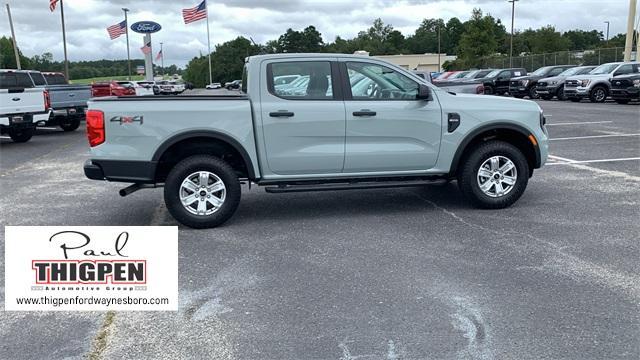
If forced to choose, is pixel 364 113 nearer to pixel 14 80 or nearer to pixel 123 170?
pixel 123 170

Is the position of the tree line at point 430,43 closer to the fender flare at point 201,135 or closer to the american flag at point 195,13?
the american flag at point 195,13

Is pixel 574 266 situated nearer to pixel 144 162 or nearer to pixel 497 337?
pixel 497 337

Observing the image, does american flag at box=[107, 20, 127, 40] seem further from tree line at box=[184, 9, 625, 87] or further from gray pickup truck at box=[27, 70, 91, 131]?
gray pickup truck at box=[27, 70, 91, 131]

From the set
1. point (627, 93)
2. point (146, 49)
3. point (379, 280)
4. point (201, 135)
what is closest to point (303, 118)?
point (201, 135)

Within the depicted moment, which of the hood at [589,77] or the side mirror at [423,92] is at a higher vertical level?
the hood at [589,77]

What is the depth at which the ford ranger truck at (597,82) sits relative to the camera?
24.7 metres

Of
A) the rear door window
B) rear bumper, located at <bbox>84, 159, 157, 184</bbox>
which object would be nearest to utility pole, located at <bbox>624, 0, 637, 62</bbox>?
the rear door window

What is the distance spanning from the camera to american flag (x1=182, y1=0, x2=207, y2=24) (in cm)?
4181

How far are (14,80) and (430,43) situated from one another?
454 ft

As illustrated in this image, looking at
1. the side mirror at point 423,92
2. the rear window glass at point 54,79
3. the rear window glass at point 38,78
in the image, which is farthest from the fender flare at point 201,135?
the rear window glass at point 54,79

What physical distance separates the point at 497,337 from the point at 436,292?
80cm

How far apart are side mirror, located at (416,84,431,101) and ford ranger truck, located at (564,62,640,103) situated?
69.9 ft

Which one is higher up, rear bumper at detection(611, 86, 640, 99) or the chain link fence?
the chain link fence

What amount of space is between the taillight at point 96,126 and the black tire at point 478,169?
3.93m
